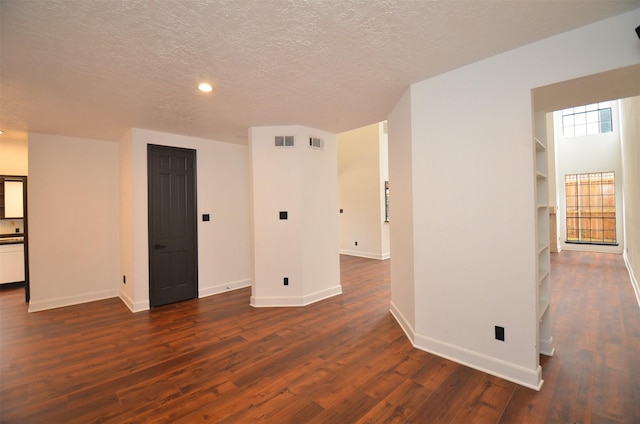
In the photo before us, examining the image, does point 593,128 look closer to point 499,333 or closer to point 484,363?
point 499,333

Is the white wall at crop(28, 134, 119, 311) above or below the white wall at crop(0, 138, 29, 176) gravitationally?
below

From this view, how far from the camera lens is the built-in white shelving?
2.60 meters

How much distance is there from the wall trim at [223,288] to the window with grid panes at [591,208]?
10140 millimetres

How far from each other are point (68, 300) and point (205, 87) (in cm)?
420

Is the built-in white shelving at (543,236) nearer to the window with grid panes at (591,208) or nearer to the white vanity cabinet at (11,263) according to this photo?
the window with grid panes at (591,208)

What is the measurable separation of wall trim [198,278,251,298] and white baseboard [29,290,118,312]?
1.55 meters

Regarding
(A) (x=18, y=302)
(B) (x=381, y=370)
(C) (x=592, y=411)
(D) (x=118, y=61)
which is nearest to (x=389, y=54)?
(D) (x=118, y=61)

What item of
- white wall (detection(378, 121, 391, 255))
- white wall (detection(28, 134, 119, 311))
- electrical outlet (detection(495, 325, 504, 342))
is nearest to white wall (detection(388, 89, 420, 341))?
electrical outlet (detection(495, 325, 504, 342))

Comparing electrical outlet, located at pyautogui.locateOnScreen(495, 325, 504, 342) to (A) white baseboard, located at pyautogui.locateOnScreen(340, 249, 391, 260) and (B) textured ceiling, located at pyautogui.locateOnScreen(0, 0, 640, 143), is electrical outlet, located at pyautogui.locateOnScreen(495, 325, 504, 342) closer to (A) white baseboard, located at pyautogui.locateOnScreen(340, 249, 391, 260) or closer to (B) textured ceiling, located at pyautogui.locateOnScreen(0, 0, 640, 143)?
(B) textured ceiling, located at pyautogui.locateOnScreen(0, 0, 640, 143)

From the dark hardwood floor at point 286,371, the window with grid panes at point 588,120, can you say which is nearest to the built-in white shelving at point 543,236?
the dark hardwood floor at point 286,371

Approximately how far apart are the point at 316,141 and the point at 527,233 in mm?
3030

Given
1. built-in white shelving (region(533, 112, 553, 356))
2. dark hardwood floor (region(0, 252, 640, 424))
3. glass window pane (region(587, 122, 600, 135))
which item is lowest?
dark hardwood floor (region(0, 252, 640, 424))

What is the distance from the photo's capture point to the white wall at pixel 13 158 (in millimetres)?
4844

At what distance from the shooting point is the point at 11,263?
5461 mm
